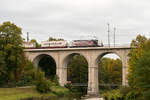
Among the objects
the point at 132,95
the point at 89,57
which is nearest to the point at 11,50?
the point at 89,57

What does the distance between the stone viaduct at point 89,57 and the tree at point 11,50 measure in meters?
12.6

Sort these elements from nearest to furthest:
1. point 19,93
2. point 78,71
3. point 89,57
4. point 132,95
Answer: point 132,95 → point 19,93 → point 89,57 → point 78,71

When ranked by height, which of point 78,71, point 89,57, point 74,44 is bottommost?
point 78,71

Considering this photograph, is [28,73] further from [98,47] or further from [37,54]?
[98,47]

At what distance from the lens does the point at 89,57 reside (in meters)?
59.7

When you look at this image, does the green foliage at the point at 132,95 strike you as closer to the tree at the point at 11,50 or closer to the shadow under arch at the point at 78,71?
the tree at the point at 11,50

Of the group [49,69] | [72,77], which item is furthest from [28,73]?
[72,77]

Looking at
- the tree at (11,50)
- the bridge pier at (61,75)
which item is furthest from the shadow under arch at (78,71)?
the tree at (11,50)

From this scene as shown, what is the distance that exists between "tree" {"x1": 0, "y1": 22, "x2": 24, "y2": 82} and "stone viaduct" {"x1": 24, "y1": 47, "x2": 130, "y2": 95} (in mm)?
12637

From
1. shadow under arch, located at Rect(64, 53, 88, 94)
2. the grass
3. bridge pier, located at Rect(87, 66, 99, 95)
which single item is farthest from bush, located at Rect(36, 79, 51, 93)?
shadow under arch, located at Rect(64, 53, 88, 94)

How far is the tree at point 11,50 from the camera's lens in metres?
49.6

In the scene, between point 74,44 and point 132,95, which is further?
point 74,44

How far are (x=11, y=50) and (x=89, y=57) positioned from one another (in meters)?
17.7

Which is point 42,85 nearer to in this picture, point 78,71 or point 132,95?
point 132,95
